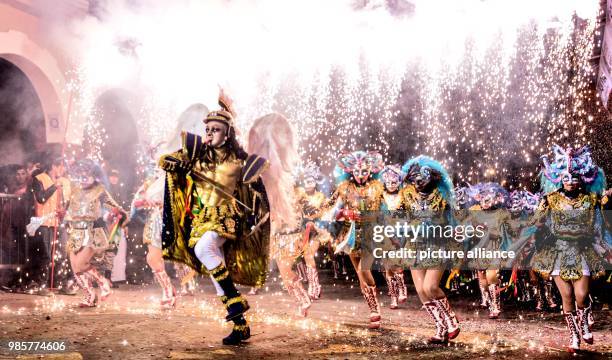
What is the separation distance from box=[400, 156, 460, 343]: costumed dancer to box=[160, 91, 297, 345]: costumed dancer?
160 cm

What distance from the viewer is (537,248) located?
23.1 ft

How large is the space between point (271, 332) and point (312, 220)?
442 cm

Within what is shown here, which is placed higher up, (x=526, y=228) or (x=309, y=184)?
(x=309, y=184)

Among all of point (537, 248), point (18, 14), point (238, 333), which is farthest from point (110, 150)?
point (537, 248)

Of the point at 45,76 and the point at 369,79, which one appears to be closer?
the point at 45,76

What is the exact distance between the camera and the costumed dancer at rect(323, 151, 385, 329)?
26.9 ft

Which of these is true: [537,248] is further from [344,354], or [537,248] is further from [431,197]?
[344,354]

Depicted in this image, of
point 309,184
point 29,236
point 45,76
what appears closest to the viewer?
point 29,236

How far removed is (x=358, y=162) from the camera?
8.27 m

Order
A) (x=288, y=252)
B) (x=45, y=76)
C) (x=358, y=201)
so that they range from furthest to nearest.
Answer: (x=45, y=76) < (x=288, y=252) < (x=358, y=201)

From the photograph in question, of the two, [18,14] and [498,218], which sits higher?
[18,14]

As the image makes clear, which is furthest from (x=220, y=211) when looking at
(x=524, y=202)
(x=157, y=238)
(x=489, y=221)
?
(x=524, y=202)

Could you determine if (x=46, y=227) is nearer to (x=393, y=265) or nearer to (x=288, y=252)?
(x=288, y=252)

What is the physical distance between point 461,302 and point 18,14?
9.22 metres
